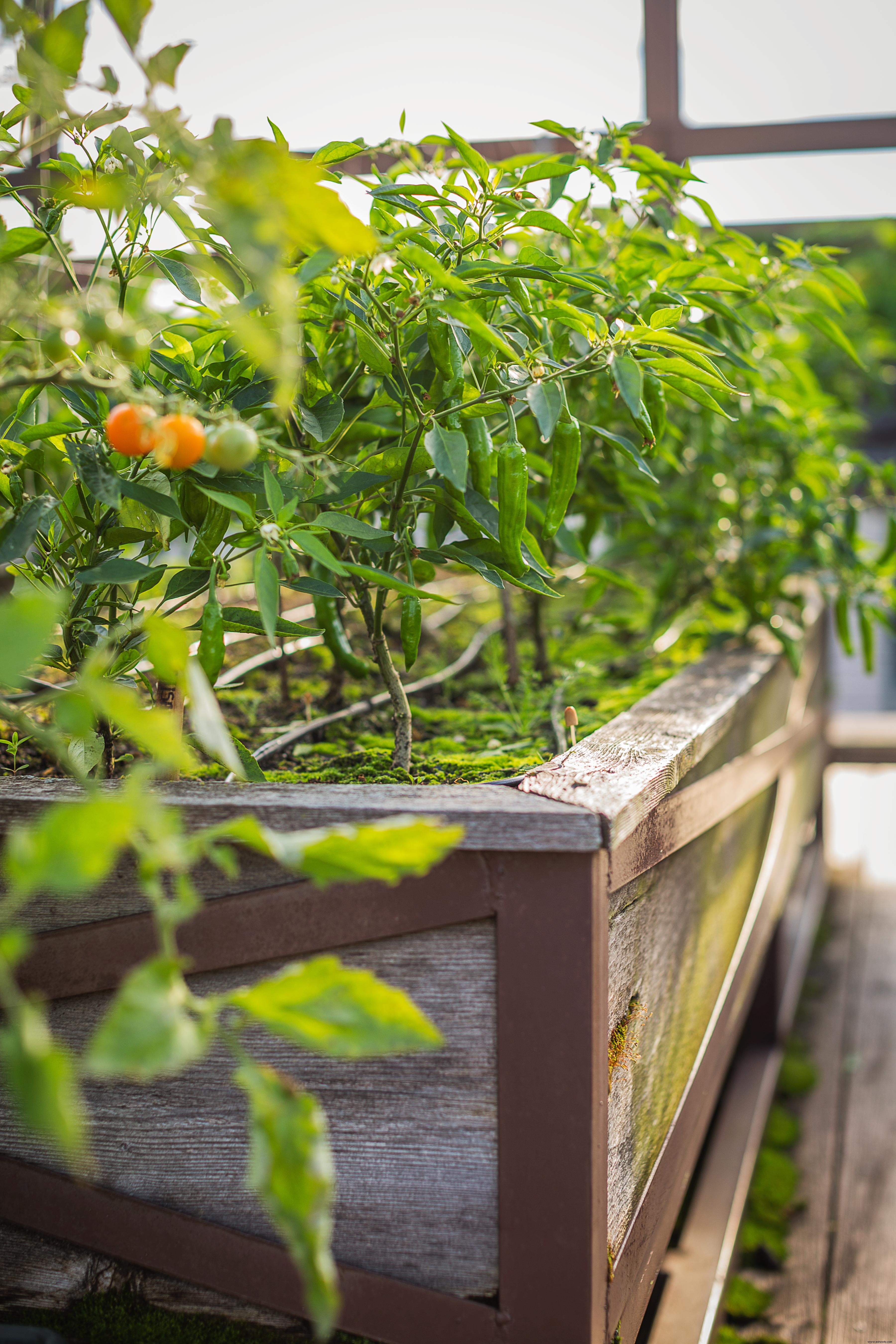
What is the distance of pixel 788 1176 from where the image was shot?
5.03ft

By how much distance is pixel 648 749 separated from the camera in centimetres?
79

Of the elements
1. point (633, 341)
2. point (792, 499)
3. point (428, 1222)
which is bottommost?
point (428, 1222)

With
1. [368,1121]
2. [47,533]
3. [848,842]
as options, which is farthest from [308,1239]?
[848,842]

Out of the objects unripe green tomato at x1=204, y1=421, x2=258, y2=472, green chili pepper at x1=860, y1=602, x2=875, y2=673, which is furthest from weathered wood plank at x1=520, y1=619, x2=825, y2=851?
unripe green tomato at x1=204, y1=421, x2=258, y2=472

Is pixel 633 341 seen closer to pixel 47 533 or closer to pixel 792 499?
pixel 47 533

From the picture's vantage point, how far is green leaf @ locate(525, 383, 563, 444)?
0.60 m

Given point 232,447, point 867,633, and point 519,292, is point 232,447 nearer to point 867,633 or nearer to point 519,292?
point 519,292

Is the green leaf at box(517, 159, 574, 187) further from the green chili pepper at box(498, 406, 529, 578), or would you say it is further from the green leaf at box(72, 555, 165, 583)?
the green leaf at box(72, 555, 165, 583)

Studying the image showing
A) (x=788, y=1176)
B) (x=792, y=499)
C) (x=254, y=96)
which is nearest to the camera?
(x=254, y=96)

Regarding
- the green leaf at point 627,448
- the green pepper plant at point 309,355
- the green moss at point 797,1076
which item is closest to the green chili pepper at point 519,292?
the green pepper plant at point 309,355

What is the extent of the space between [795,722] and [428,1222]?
1419 mm

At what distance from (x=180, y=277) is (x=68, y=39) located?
0.25 metres

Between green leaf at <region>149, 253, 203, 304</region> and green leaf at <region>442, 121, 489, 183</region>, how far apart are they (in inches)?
9.4

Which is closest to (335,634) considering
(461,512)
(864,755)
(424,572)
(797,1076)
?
(424,572)
